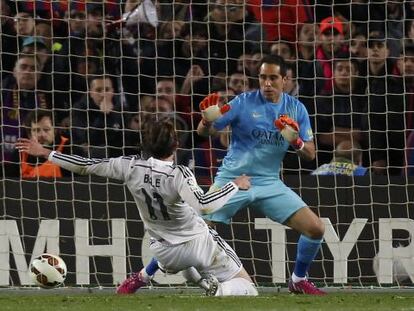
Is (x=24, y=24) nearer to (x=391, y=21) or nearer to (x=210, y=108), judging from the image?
(x=210, y=108)

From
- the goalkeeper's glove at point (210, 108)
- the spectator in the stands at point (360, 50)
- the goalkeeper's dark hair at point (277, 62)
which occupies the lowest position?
the goalkeeper's glove at point (210, 108)

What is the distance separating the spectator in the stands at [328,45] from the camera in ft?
43.1

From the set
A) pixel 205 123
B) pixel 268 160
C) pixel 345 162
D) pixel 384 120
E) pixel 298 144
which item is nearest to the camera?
pixel 298 144

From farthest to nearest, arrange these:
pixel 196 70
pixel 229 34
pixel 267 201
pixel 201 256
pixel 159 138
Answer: pixel 229 34
pixel 196 70
pixel 267 201
pixel 201 256
pixel 159 138

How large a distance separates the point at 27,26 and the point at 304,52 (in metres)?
2.97

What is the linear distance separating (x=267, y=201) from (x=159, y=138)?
1.79m

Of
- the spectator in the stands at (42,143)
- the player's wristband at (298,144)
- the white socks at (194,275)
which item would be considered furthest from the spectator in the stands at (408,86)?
the white socks at (194,275)

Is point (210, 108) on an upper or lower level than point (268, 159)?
upper

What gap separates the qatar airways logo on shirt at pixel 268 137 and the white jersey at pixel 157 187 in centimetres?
143

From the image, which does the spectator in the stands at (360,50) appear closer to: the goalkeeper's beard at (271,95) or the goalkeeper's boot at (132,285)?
the goalkeeper's beard at (271,95)

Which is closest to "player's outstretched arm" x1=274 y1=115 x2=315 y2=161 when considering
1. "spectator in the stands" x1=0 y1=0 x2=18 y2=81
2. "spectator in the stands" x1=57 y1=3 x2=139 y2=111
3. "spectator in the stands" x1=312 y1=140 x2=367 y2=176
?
"spectator in the stands" x1=312 y1=140 x2=367 y2=176

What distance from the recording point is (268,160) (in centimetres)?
1059

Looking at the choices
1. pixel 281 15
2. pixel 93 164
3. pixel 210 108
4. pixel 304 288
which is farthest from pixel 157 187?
pixel 281 15

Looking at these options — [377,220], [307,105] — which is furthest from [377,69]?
[377,220]
